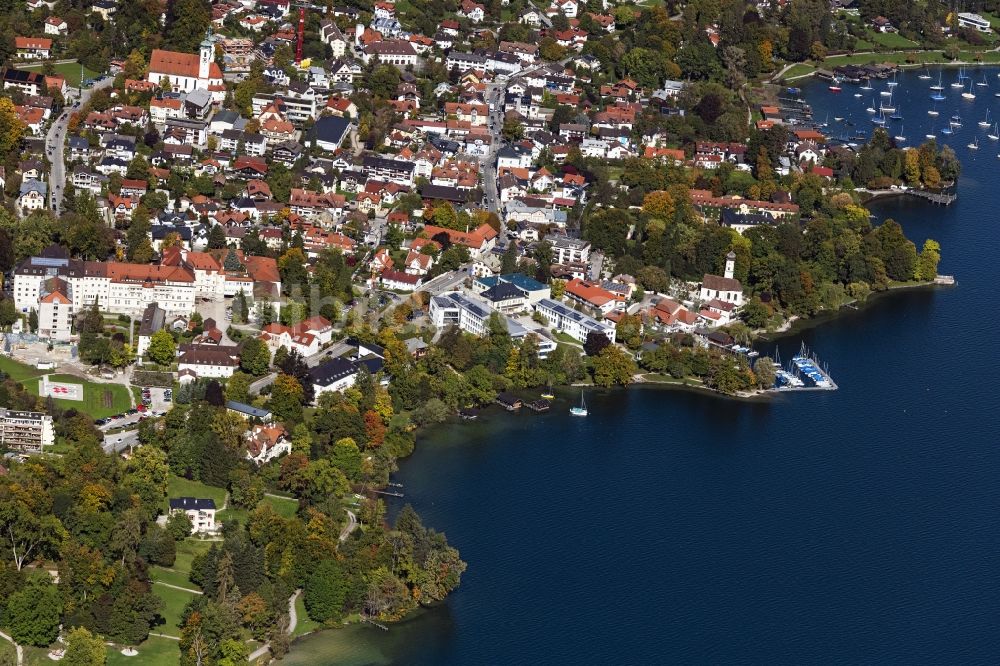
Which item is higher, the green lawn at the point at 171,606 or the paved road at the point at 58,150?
the paved road at the point at 58,150

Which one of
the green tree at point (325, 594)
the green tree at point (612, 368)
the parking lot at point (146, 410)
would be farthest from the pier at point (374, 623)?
the green tree at point (612, 368)

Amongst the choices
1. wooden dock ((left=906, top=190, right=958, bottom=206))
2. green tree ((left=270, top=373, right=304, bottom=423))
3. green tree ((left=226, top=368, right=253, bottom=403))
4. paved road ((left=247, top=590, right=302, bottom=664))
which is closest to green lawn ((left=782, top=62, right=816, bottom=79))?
wooden dock ((left=906, top=190, right=958, bottom=206))

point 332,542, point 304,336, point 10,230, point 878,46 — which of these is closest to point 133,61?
point 10,230

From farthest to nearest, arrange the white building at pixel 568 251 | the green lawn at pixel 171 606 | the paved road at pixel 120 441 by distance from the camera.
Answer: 1. the white building at pixel 568 251
2. the paved road at pixel 120 441
3. the green lawn at pixel 171 606

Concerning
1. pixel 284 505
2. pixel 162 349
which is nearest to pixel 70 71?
pixel 162 349

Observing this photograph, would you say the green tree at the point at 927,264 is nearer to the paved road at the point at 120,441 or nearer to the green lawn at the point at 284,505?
the green lawn at the point at 284,505

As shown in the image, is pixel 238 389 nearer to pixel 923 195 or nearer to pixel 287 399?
pixel 287 399
